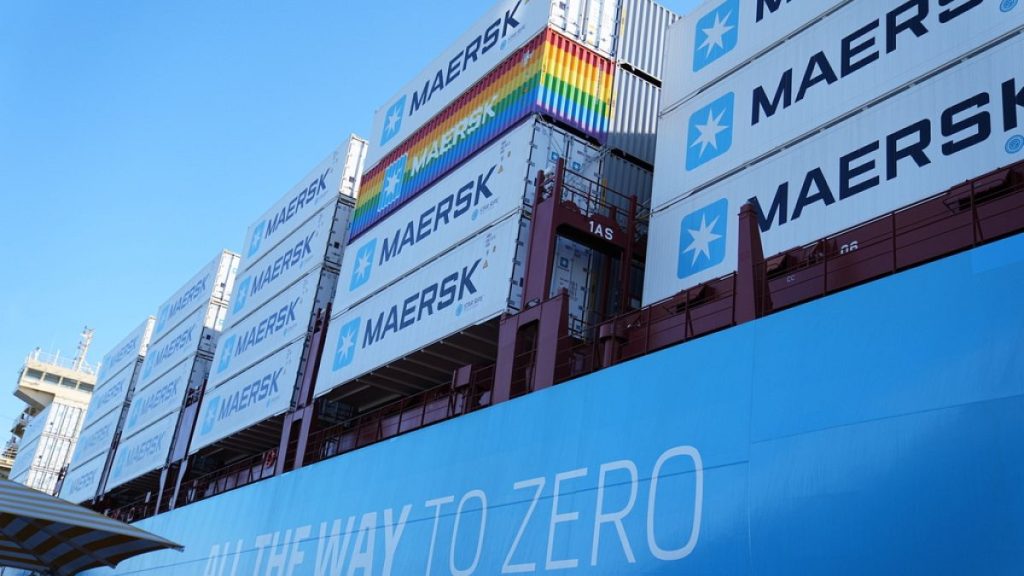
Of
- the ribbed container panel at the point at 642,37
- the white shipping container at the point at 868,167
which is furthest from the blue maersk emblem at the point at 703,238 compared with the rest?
the ribbed container panel at the point at 642,37

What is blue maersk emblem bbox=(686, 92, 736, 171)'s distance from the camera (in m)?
15.0

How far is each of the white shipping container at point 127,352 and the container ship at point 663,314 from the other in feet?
60.9

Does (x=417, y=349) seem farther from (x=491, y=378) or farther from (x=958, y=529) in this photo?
(x=958, y=529)

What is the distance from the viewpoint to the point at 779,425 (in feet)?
32.2

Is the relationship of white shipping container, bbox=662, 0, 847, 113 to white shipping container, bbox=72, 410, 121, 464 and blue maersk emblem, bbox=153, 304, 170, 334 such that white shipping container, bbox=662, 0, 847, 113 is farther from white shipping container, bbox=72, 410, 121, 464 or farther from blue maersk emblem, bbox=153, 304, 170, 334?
white shipping container, bbox=72, 410, 121, 464

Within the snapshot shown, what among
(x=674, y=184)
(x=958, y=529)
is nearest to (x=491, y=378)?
(x=674, y=184)

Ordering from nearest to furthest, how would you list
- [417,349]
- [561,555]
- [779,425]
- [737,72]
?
[779,425] → [561,555] → [737,72] → [417,349]

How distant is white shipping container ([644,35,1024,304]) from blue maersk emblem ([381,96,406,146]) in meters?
10.3

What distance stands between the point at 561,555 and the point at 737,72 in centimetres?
842

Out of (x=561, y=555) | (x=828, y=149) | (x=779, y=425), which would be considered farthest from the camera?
(x=828, y=149)

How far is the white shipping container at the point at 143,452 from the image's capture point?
103ft

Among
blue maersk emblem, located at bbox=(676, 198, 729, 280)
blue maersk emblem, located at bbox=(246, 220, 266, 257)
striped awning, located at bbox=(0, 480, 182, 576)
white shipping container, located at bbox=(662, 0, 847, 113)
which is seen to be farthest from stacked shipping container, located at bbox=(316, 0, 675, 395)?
blue maersk emblem, located at bbox=(246, 220, 266, 257)

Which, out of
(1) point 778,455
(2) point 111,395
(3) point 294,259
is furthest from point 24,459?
(1) point 778,455

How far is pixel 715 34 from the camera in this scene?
53.0 feet
